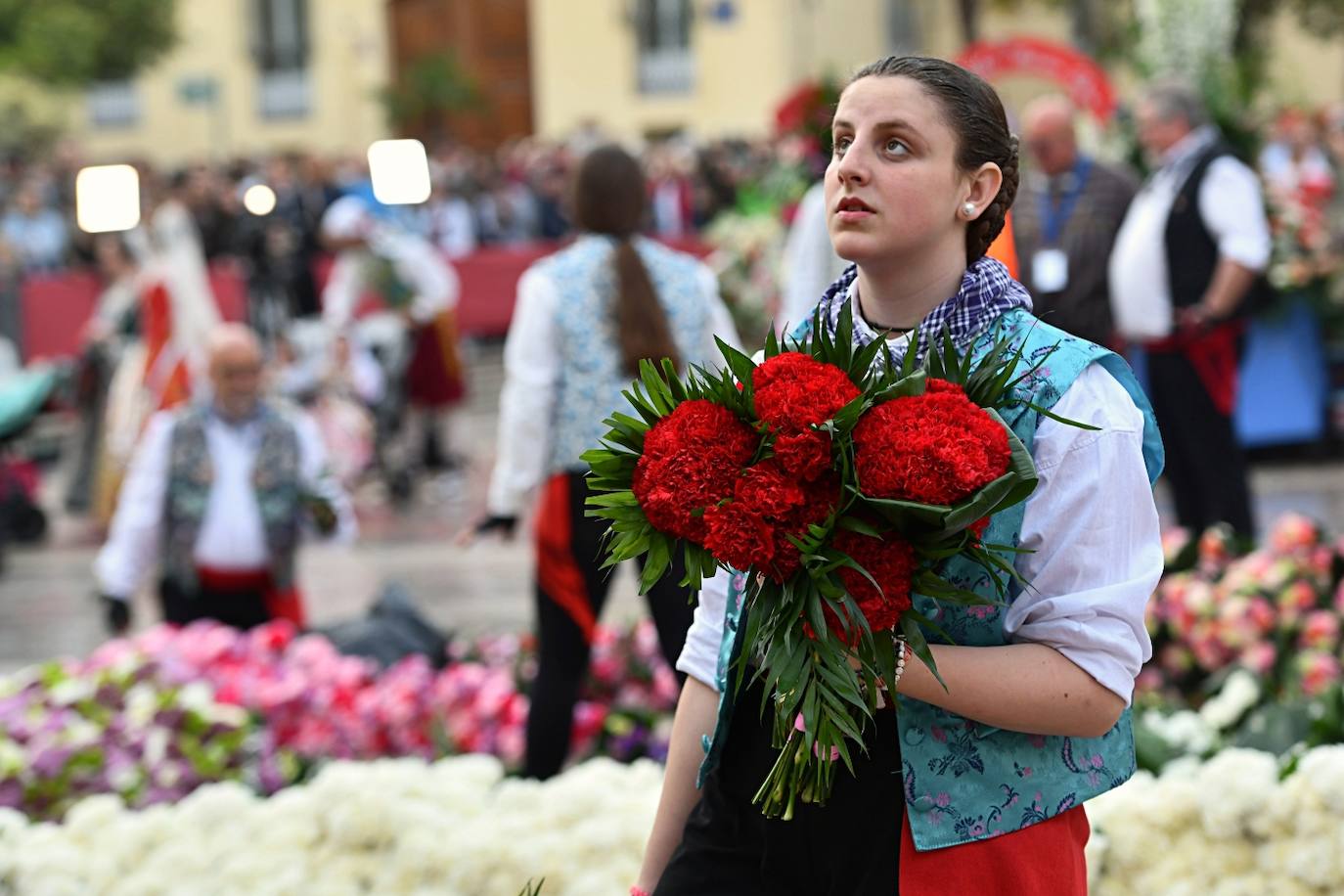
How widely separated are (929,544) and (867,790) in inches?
15.5

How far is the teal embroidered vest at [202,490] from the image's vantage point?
242 inches

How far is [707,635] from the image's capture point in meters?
2.59

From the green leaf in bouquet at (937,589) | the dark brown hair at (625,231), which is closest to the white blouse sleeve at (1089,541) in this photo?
the green leaf in bouquet at (937,589)

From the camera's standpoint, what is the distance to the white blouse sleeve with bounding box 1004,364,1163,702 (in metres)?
2.22

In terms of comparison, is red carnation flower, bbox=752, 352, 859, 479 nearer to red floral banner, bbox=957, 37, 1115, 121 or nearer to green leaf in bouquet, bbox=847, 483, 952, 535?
green leaf in bouquet, bbox=847, 483, 952, 535

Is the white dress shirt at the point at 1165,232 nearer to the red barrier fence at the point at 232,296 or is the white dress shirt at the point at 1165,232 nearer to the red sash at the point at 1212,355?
the red sash at the point at 1212,355

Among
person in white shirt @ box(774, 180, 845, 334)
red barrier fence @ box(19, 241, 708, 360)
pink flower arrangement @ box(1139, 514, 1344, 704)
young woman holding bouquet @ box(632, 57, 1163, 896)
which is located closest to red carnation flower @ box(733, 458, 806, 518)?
young woman holding bouquet @ box(632, 57, 1163, 896)

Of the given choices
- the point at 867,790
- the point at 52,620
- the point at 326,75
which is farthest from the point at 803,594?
the point at 326,75

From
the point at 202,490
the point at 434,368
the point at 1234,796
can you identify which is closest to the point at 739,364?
the point at 1234,796

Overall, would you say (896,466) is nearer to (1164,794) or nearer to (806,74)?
(1164,794)

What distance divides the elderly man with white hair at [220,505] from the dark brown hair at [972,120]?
4109mm

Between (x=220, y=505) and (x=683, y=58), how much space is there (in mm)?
29384

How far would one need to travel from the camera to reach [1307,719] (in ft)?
14.2

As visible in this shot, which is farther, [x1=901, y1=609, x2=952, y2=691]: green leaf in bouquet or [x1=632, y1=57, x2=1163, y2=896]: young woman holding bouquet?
[x1=632, y1=57, x2=1163, y2=896]: young woman holding bouquet
